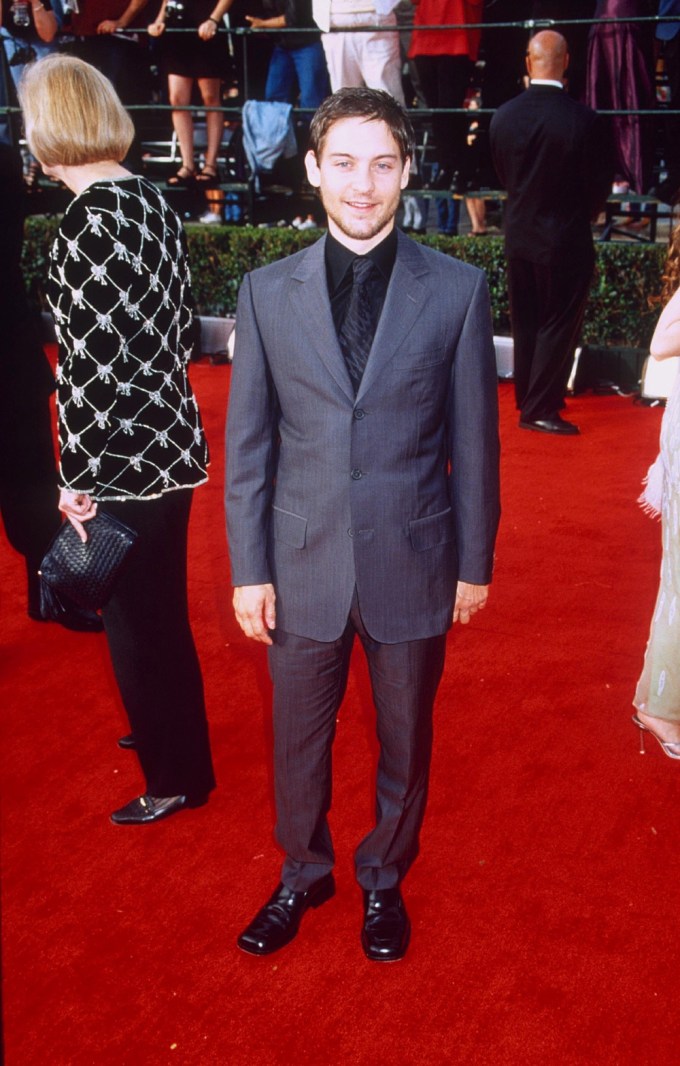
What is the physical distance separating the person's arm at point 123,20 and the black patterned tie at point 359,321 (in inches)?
296

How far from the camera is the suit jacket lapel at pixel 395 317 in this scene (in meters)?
2.11

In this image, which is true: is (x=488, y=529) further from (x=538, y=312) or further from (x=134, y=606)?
(x=538, y=312)

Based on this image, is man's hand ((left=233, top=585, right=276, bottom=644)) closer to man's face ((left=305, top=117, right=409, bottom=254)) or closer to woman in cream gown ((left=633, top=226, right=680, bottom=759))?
man's face ((left=305, top=117, right=409, bottom=254))

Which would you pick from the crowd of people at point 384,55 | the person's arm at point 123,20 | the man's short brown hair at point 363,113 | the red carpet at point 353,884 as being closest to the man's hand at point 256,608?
the red carpet at point 353,884

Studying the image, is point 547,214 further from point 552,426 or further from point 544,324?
point 552,426

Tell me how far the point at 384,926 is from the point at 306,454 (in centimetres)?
125

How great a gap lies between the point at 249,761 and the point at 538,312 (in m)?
4.08

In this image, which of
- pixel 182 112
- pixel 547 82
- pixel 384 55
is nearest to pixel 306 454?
pixel 547 82

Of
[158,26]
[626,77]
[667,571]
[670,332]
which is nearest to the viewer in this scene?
[670,332]

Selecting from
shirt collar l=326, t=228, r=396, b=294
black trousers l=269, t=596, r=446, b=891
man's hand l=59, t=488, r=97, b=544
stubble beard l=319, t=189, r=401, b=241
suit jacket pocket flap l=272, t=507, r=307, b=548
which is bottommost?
black trousers l=269, t=596, r=446, b=891

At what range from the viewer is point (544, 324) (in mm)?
6301

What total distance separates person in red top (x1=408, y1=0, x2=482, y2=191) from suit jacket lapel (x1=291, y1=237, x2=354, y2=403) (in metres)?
6.08

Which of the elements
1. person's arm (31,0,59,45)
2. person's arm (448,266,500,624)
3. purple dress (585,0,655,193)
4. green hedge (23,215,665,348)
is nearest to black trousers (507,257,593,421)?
green hedge (23,215,665,348)

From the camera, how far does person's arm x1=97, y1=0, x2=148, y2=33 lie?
27.5 ft
